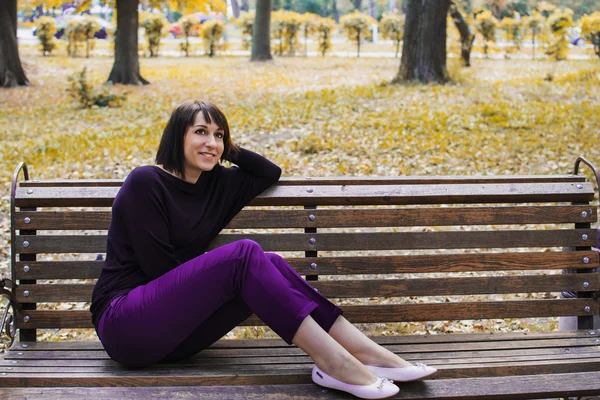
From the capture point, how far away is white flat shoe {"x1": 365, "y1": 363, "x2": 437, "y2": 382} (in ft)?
9.05

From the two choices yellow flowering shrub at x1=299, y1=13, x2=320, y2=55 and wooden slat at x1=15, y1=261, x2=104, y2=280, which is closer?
wooden slat at x1=15, y1=261, x2=104, y2=280

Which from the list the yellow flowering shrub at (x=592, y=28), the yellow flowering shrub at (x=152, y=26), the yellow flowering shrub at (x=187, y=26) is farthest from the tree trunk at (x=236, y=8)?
the yellow flowering shrub at (x=592, y=28)

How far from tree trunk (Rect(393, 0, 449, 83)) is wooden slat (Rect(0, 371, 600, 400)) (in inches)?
402

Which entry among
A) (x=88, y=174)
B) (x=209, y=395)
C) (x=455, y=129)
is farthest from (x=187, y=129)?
(x=455, y=129)

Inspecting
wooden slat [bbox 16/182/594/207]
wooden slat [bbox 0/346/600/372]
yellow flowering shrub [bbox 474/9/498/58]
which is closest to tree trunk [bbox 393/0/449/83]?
yellow flowering shrub [bbox 474/9/498/58]

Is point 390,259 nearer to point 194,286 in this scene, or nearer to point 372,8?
point 194,286

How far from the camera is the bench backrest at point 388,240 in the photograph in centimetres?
332

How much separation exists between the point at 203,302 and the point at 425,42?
405 inches

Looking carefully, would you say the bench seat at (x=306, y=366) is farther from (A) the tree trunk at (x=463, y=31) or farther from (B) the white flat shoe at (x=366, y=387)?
(A) the tree trunk at (x=463, y=31)

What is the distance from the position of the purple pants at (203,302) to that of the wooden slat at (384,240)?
45 centimetres

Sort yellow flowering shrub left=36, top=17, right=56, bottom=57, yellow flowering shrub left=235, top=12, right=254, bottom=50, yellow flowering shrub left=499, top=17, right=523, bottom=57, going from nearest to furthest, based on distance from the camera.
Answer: yellow flowering shrub left=36, top=17, right=56, bottom=57 < yellow flowering shrub left=499, top=17, right=523, bottom=57 < yellow flowering shrub left=235, top=12, right=254, bottom=50

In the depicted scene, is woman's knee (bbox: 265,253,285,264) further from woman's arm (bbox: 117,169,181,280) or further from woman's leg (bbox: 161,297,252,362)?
woman's arm (bbox: 117,169,181,280)

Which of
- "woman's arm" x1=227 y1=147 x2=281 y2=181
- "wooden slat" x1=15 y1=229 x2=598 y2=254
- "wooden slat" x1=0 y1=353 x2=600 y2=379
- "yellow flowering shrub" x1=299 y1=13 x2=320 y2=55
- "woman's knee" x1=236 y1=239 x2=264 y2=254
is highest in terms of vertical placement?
"yellow flowering shrub" x1=299 y1=13 x2=320 y2=55

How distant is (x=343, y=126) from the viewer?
957 cm
